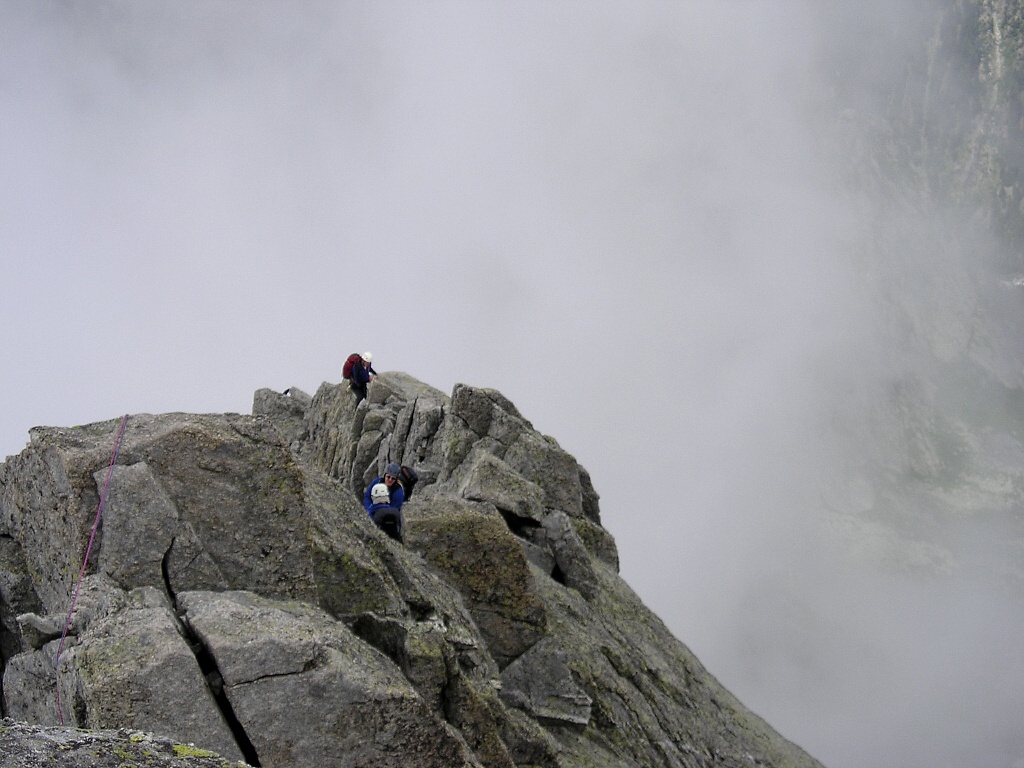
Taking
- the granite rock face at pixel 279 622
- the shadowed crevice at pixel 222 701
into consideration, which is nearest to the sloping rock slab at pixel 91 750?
the granite rock face at pixel 279 622

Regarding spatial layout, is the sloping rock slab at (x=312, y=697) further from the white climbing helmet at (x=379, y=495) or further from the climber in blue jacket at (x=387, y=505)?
the white climbing helmet at (x=379, y=495)

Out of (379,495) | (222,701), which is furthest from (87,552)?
(379,495)

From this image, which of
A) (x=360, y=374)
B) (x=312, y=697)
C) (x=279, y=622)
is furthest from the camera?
(x=360, y=374)

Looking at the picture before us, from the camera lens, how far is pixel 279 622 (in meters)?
15.7

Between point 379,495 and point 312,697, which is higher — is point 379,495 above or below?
above

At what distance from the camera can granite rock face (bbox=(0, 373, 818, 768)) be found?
48.1ft

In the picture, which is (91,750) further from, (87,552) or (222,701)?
(87,552)

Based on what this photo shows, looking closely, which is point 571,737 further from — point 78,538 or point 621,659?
point 78,538

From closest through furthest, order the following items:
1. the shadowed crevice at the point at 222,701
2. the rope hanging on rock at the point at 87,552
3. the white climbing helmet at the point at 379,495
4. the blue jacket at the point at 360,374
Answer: the shadowed crevice at the point at 222,701 → the rope hanging on rock at the point at 87,552 → the white climbing helmet at the point at 379,495 → the blue jacket at the point at 360,374

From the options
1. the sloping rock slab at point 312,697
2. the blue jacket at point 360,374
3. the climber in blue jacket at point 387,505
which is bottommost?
the sloping rock slab at point 312,697

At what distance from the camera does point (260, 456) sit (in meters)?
18.5

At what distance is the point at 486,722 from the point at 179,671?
6448 millimetres

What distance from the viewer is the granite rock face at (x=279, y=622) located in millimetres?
14648

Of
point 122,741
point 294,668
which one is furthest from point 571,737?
point 122,741
